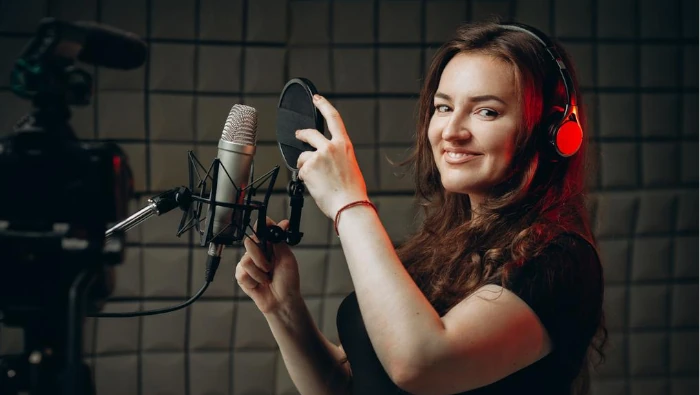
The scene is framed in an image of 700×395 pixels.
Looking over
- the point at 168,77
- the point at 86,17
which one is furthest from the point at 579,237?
the point at 86,17

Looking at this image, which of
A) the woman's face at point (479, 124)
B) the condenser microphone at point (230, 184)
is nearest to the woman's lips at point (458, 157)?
the woman's face at point (479, 124)

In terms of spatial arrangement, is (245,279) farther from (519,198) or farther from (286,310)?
(519,198)

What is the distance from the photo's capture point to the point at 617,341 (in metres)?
2.35

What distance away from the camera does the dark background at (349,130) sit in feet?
6.94

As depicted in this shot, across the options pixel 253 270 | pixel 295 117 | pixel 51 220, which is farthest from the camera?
pixel 253 270

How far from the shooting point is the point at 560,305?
90 cm

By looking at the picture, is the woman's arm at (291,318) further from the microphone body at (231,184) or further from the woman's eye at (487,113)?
the woman's eye at (487,113)

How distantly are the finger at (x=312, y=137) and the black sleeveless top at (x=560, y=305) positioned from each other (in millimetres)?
311

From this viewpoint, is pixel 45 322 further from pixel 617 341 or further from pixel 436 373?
pixel 617 341

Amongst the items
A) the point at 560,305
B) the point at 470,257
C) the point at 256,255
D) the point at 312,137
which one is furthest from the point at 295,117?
the point at 560,305

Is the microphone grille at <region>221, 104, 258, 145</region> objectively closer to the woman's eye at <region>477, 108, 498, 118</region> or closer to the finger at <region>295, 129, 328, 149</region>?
the finger at <region>295, 129, 328, 149</region>

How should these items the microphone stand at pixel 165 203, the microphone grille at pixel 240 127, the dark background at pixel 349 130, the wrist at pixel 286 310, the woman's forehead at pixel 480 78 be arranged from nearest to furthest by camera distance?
the microphone stand at pixel 165 203, the microphone grille at pixel 240 127, the woman's forehead at pixel 480 78, the wrist at pixel 286 310, the dark background at pixel 349 130

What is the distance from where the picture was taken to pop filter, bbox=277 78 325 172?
96cm

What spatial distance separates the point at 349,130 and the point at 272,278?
1.14 metres
